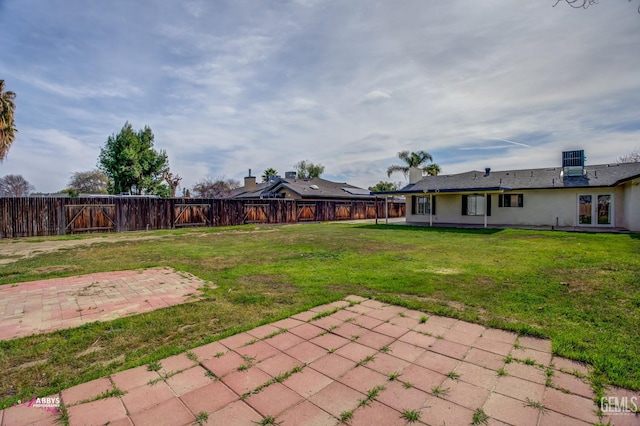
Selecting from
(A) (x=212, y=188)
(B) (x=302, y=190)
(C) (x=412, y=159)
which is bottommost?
(B) (x=302, y=190)

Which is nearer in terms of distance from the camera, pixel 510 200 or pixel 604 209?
pixel 604 209

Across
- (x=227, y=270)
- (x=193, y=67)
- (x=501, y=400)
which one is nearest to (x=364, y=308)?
(x=501, y=400)

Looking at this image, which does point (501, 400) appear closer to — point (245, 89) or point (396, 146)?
point (245, 89)

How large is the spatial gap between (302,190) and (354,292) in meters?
22.6

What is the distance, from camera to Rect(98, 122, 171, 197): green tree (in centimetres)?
2752

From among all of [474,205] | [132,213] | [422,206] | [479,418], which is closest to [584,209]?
[474,205]

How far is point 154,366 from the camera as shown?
2.37 m

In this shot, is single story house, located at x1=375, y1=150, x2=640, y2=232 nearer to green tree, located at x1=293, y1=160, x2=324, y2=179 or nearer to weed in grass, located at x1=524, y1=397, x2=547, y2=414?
weed in grass, located at x1=524, y1=397, x2=547, y2=414

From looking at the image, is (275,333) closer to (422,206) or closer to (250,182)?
(422,206)

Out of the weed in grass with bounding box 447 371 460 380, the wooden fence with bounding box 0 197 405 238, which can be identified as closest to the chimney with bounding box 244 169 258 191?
the wooden fence with bounding box 0 197 405 238

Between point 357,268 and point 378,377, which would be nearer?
point 378,377

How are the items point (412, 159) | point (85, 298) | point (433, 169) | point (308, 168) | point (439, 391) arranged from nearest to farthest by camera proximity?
point (439, 391) < point (85, 298) < point (412, 159) < point (433, 169) < point (308, 168)

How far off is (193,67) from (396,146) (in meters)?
21.7

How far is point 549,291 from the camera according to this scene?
14.3ft
